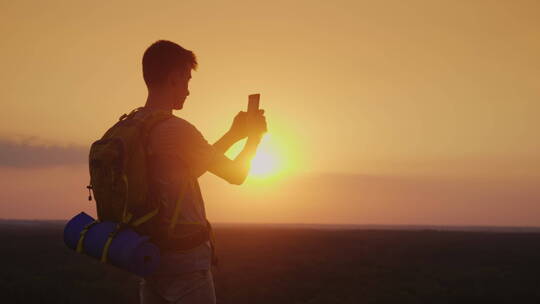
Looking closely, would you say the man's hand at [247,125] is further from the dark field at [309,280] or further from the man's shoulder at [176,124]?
the dark field at [309,280]

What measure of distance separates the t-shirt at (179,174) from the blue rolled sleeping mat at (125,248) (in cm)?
Result: 15

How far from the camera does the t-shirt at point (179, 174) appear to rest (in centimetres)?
308

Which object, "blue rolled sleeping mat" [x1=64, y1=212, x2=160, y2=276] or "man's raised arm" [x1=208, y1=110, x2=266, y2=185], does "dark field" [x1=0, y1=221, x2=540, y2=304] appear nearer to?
"man's raised arm" [x1=208, y1=110, x2=266, y2=185]

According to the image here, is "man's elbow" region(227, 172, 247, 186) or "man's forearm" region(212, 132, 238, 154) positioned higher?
"man's forearm" region(212, 132, 238, 154)

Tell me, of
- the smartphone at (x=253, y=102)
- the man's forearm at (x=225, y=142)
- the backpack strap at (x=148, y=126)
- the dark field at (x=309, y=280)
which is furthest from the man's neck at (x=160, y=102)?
the dark field at (x=309, y=280)

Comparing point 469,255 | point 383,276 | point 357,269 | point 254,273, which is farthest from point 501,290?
point 469,255

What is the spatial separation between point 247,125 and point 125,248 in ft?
3.26

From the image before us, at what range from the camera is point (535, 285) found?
21.5 m

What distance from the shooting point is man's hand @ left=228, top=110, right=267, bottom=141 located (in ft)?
11.2

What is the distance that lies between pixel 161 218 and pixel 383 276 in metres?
20.3

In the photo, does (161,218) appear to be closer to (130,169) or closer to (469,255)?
(130,169)

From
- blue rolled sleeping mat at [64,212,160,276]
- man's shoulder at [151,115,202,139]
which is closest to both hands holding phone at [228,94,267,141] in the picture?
man's shoulder at [151,115,202,139]

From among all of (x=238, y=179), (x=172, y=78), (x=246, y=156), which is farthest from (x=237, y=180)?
(x=172, y=78)

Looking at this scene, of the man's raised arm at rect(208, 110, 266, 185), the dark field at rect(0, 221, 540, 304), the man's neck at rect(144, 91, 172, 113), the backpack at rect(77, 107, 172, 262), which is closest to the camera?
the backpack at rect(77, 107, 172, 262)
